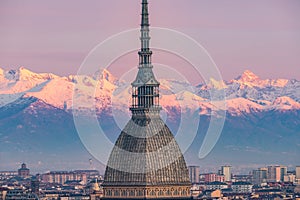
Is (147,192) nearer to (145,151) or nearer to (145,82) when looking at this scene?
(145,151)

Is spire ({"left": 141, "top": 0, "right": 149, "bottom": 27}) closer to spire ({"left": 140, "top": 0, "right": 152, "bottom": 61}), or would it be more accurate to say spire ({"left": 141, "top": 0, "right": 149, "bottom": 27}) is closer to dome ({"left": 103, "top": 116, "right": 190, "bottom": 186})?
spire ({"left": 140, "top": 0, "right": 152, "bottom": 61})

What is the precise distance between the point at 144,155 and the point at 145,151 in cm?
20

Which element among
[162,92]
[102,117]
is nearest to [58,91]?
[102,117]

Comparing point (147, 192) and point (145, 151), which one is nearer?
point (145, 151)

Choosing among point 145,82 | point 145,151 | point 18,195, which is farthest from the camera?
point 18,195

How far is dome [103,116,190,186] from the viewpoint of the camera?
107 m

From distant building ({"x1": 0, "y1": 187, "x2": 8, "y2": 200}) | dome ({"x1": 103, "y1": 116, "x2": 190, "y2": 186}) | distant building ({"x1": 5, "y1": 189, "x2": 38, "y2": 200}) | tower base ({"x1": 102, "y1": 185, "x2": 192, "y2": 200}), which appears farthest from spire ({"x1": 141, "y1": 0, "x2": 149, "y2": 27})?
distant building ({"x1": 0, "y1": 187, "x2": 8, "y2": 200})

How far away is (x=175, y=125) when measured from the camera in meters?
117

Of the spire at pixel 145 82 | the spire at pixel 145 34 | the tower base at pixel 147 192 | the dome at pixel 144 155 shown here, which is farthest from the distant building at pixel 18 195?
the spire at pixel 145 34

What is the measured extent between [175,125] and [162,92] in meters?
9.00

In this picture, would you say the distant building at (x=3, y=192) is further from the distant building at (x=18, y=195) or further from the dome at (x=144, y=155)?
the dome at (x=144, y=155)

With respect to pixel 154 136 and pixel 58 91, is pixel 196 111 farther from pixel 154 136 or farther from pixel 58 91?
pixel 58 91

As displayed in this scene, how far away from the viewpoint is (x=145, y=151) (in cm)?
10650

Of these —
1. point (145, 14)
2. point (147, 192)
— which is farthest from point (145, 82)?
point (147, 192)
